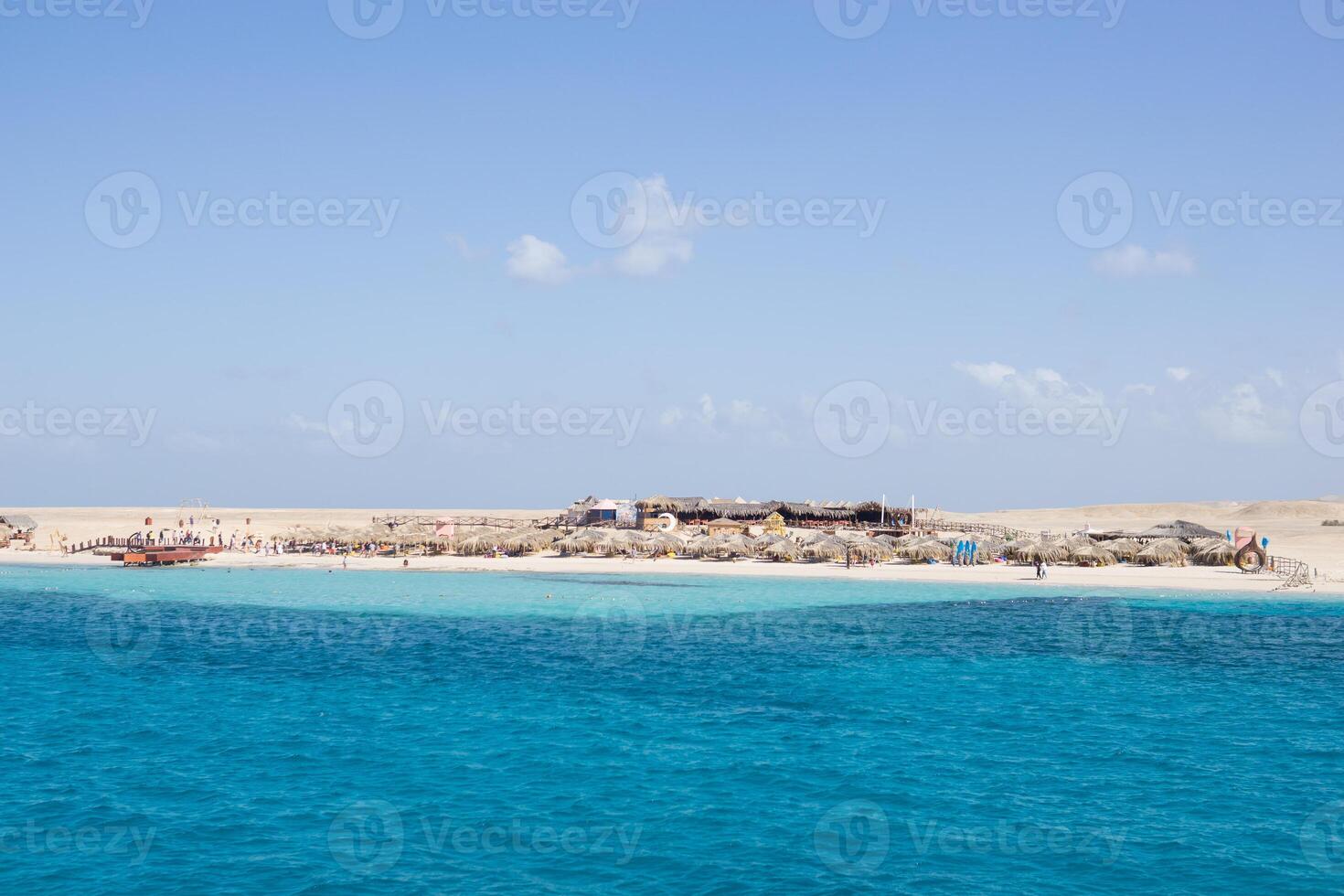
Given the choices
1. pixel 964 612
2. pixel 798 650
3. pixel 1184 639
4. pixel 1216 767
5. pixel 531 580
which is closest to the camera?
pixel 1216 767

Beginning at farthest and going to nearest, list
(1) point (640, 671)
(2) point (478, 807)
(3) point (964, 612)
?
1. (3) point (964, 612)
2. (1) point (640, 671)
3. (2) point (478, 807)

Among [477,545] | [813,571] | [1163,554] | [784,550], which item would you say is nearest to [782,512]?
[784,550]

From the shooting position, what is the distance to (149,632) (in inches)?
1358

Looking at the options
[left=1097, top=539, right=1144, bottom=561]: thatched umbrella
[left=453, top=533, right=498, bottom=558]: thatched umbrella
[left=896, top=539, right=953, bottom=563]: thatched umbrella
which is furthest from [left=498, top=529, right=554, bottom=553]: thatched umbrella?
[left=1097, top=539, right=1144, bottom=561]: thatched umbrella

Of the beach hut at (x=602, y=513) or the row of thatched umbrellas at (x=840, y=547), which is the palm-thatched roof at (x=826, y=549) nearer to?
the row of thatched umbrellas at (x=840, y=547)

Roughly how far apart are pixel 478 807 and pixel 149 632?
24.2m

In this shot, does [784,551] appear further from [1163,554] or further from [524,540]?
[1163,554]

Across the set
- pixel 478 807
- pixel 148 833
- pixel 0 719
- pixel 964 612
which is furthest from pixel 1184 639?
pixel 0 719

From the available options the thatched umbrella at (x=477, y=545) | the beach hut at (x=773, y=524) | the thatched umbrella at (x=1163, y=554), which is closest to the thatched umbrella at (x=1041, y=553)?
the thatched umbrella at (x=1163, y=554)

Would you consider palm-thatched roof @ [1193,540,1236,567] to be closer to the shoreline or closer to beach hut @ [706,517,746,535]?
the shoreline

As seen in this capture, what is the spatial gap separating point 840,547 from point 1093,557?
13740mm

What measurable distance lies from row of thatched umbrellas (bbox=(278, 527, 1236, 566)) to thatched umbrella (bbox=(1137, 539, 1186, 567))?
47 mm

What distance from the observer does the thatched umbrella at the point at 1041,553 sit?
5500 cm

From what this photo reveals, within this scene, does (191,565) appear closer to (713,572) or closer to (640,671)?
(713,572)
